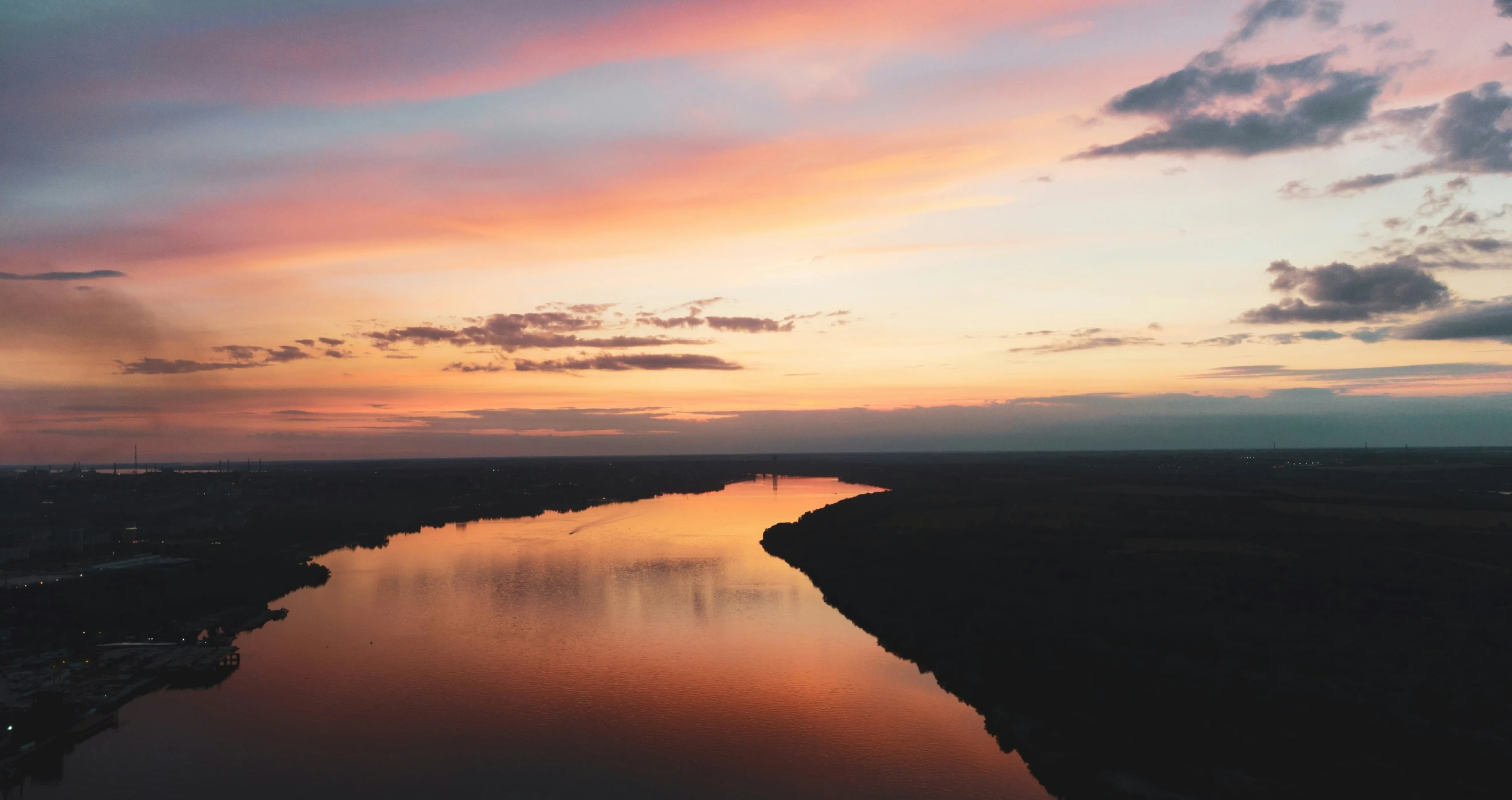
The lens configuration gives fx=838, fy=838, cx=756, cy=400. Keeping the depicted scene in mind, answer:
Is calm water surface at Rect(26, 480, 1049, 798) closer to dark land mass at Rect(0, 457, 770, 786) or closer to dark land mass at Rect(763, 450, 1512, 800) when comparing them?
dark land mass at Rect(0, 457, 770, 786)

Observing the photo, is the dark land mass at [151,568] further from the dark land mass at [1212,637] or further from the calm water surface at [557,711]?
the dark land mass at [1212,637]

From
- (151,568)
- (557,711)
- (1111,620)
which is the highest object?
(1111,620)

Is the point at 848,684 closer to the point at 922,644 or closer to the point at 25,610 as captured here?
A: the point at 922,644

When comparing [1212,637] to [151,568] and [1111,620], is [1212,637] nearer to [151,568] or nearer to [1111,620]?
[1111,620]

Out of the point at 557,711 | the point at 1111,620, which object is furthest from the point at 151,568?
the point at 1111,620

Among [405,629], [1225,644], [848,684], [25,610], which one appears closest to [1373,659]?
[1225,644]

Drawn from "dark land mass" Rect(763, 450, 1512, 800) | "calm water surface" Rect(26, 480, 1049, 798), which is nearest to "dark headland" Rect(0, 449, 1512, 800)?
"dark land mass" Rect(763, 450, 1512, 800)

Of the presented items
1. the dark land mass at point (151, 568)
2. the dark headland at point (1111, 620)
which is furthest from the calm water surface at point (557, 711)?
the dark headland at point (1111, 620)
